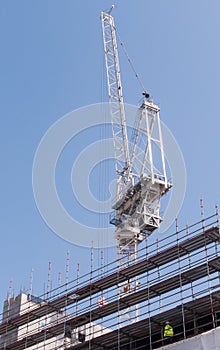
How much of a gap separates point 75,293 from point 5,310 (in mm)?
13770

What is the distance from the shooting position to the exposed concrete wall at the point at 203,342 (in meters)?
27.0

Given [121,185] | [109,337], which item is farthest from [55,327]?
[121,185]

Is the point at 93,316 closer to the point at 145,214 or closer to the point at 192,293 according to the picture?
the point at 192,293

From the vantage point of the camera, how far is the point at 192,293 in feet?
101

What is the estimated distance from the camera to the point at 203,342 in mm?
27406

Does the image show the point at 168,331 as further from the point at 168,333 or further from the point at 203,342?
the point at 203,342

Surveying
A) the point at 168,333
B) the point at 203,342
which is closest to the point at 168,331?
the point at 168,333

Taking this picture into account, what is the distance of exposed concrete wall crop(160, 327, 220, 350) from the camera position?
27.0m

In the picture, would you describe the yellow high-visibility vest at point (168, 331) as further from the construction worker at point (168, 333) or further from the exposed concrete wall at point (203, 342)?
the exposed concrete wall at point (203, 342)

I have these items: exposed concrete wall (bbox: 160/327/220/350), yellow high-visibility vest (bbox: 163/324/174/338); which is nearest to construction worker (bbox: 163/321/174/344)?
yellow high-visibility vest (bbox: 163/324/174/338)

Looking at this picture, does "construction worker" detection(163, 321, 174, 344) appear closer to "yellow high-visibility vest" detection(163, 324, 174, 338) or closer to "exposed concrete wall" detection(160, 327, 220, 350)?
"yellow high-visibility vest" detection(163, 324, 174, 338)

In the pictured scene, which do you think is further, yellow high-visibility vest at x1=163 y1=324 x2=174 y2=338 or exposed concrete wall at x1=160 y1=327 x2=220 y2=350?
yellow high-visibility vest at x1=163 y1=324 x2=174 y2=338

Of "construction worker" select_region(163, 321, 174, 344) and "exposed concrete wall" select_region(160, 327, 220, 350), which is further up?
"construction worker" select_region(163, 321, 174, 344)

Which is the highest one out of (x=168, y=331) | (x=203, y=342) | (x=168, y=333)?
(x=168, y=331)
